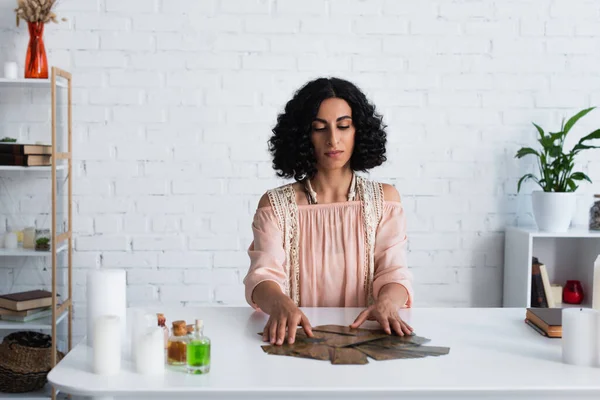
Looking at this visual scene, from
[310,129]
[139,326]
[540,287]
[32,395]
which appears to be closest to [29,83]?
[32,395]

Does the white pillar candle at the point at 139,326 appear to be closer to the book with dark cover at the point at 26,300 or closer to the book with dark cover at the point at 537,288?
the book with dark cover at the point at 26,300

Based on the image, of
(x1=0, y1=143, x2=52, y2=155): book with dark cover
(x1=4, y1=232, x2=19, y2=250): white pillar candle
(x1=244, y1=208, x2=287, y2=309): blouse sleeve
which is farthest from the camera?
(x1=4, y1=232, x2=19, y2=250): white pillar candle

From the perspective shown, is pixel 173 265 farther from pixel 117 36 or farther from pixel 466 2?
pixel 466 2

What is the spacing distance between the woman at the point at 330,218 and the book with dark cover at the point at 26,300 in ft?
4.82

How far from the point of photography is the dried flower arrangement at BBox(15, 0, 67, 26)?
3.19 metres

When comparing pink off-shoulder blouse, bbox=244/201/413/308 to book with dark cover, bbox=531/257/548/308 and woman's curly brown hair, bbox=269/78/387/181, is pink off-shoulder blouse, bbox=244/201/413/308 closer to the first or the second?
woman's curly brown hair, bbox=269/78/387/181

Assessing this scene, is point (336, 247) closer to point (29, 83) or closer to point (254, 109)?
point (254, 109)

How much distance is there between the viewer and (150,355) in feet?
4.74

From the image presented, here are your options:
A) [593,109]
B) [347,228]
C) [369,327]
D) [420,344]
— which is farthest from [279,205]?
[593,109]

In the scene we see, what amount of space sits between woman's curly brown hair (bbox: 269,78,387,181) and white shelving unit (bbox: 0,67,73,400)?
→ 127 centimetres

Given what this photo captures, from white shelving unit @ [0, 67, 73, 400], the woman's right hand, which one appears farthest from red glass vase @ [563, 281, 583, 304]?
white shelving unit @ [0, 67, 73, 400]

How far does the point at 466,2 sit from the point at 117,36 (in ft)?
5.26

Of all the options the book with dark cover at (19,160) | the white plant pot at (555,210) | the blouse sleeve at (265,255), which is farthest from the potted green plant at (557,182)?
the book with dark cover at (19,160)

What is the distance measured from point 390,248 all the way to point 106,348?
3.22 ft
